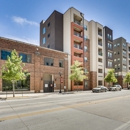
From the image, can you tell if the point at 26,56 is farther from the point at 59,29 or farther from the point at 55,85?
the point at 59,29

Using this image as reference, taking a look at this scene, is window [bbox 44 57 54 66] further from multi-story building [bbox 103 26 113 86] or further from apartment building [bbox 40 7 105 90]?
multi-story building [bbox 103 26 113 86]

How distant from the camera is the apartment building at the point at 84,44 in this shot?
34794mm

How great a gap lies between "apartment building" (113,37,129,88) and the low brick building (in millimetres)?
31370

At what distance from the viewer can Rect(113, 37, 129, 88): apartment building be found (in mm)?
52594

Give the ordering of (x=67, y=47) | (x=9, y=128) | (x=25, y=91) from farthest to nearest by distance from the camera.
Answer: (x=67, y=47) < (x=25, y=91) < (x=9, y=128)

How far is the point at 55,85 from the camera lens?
29312 millimetres

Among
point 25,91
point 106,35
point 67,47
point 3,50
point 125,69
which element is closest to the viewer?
point 3,50

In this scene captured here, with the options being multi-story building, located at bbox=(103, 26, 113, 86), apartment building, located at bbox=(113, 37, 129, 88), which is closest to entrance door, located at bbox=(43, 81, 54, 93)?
multi-story building, located at bbox=(103, 26, 113, 86)

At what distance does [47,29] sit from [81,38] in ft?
39.3

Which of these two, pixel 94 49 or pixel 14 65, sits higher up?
pixel 94 49

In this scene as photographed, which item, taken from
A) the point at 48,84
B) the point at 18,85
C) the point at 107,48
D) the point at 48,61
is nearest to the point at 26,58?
the point at 48,61

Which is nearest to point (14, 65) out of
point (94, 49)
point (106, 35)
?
point (94, 49)

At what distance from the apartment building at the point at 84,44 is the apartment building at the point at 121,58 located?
14243 mm

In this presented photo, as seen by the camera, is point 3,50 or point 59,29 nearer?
point 3,50
